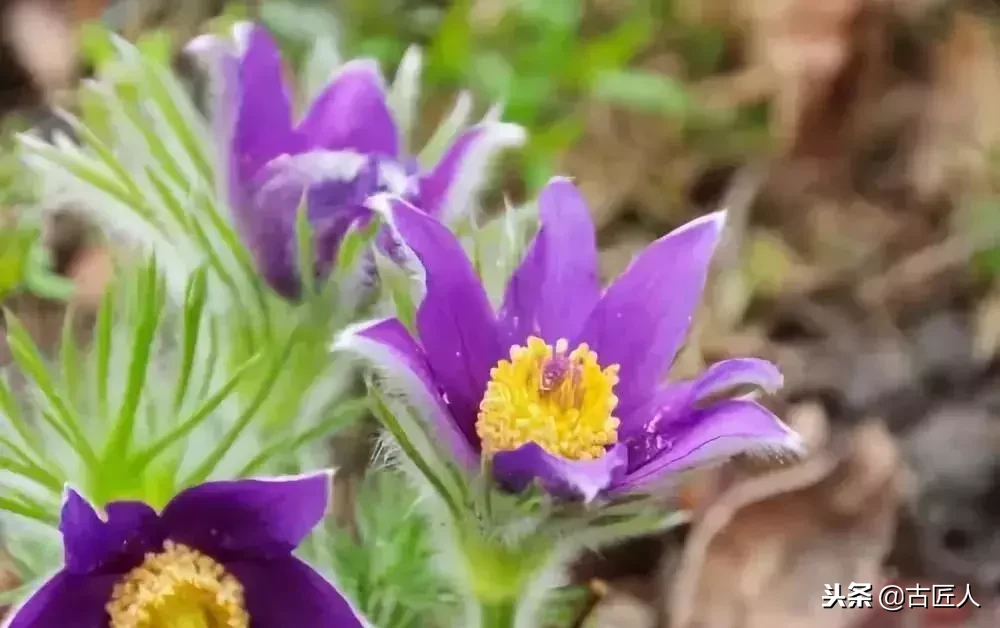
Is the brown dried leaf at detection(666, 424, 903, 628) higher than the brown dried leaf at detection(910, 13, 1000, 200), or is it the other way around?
the brown dried leaf at detection(910, 13, 1000, 200)

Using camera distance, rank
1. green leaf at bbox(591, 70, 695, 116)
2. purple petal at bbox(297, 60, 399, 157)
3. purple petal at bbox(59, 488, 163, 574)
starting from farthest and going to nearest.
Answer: green leaf at bbox(591, 70, 695, 116) < purple petal at bbox(297, 60, 399, 157) < purple petal at bbox(59, 488, 163, 574)

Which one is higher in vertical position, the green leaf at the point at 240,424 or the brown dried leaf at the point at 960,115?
the green leaf at the point at 240,424

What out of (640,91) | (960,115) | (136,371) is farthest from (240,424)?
(960,115)

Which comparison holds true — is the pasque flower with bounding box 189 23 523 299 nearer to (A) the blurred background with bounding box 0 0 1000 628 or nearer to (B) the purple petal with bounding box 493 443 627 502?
(B) the purple petal with bounding box 493 443 627 502

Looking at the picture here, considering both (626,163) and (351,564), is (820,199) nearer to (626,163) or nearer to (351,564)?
(626,163)

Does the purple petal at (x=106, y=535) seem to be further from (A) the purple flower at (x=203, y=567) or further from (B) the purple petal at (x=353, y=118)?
(B) the purple petal at (x=353, y=118)

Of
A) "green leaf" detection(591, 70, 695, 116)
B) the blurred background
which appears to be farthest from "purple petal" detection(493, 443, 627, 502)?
"green leaf" detection(591, 70, 695, 116)

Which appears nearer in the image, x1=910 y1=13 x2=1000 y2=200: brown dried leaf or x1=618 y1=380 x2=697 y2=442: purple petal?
x1=618 y1=380 x2=697 y2=442: purple petal

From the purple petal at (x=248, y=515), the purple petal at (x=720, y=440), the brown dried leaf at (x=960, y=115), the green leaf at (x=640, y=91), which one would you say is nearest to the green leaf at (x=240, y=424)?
the purple petal at (x=248, y=515)
